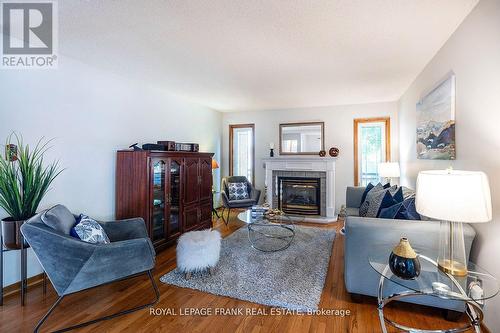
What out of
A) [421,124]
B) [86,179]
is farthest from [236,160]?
[421,124]

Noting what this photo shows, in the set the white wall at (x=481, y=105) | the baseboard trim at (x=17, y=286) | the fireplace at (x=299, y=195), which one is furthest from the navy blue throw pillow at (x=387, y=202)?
the baseboard trim at (x=17, y=286)

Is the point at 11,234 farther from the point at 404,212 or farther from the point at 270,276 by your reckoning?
the point at 404,212

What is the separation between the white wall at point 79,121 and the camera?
238 centimetres

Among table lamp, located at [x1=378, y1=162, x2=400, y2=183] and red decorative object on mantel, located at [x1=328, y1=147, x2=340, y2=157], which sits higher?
red decorative object on mantel, located at [x1=328, y1=147, x2=340, y2=157]

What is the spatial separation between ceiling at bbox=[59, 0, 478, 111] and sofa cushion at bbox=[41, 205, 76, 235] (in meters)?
1.62

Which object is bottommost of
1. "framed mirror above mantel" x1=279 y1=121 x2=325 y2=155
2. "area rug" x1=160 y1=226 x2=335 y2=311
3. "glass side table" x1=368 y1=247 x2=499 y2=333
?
"area rug" x1=160 y1=226 x2=335 y2=311

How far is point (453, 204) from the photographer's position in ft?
4.75

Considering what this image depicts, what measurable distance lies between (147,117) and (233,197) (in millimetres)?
2267

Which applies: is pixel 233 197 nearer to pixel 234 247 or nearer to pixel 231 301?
pixel 234 247

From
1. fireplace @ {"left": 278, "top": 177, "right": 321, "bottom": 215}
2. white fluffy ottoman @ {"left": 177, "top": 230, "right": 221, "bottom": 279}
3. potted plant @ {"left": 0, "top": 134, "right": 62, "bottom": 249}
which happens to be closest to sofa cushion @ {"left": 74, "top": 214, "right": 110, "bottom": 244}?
potted plant @ {"left": 0, "top": 134, "right": 62, "bottom": 249}

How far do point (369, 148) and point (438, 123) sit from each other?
103 inches

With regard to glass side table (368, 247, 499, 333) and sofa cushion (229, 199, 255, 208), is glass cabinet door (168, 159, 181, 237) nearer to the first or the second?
sofa cushion (229, 199, 255, 208)

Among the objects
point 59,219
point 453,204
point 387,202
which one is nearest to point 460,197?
point 453,204

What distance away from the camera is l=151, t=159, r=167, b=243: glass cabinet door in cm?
330
